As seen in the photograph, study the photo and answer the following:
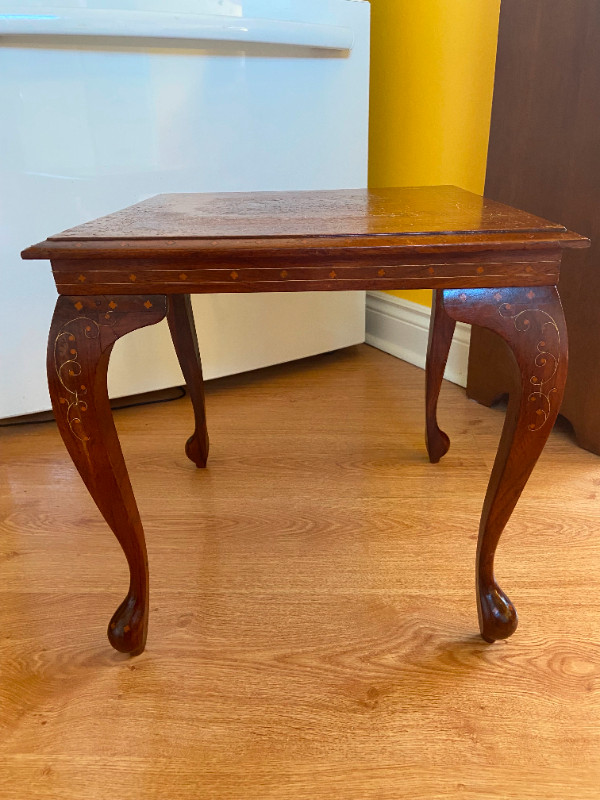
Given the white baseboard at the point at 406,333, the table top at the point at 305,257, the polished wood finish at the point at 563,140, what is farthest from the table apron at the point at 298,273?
the white baseboard at the point at 406,333

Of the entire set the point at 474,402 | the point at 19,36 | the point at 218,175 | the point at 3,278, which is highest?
the point at 19,36

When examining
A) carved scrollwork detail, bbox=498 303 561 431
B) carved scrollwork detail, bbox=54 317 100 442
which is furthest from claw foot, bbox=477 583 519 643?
carved scrollwork detail, bbox=54 317 100 442

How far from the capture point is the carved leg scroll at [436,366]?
99cm

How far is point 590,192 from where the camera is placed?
105 cm

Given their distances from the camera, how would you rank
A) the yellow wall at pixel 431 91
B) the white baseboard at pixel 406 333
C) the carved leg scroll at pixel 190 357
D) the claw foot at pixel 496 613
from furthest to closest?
1. the white baseboard at pixel 406 333
2. the yellow wall at pixel 431 91
3. the carved leg scroll at pixel 190 357
4. the claw foot at pixel 496 613

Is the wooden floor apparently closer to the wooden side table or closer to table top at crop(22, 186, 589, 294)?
the wooden side table

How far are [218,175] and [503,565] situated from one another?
96 centimetres

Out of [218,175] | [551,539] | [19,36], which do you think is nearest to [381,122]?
[218,175]

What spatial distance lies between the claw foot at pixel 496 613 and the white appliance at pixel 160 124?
0.91 meters

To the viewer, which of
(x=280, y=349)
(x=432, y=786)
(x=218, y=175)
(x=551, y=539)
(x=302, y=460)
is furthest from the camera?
(x=280, y=349)

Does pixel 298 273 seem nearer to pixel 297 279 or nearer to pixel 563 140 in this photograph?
pixel 297 279

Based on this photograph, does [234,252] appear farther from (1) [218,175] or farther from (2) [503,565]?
(1) [218,175]

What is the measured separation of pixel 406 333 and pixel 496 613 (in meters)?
1.04

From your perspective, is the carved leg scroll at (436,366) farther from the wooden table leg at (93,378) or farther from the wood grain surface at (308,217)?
the wooden table leg at (93,378)
